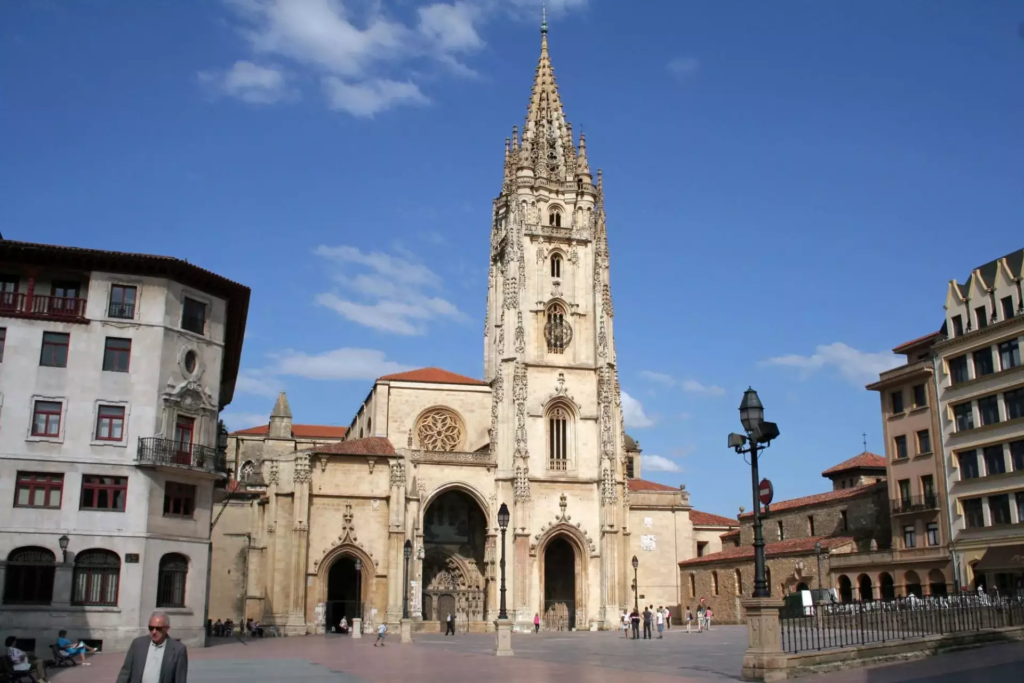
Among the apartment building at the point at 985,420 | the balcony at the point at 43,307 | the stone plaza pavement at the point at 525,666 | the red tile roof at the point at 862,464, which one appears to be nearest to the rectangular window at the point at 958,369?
the apartment building at the point at 985,420

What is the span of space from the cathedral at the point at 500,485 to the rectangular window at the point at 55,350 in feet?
63.1

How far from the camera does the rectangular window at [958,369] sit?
43719 millimetres

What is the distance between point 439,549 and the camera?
5581cm

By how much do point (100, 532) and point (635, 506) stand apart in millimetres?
40303

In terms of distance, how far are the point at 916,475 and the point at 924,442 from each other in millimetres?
1632

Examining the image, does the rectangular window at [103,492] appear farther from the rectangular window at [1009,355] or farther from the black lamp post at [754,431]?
the rectangular window at [1009,355]

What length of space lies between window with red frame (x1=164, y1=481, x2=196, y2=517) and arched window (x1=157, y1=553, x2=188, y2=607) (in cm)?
146

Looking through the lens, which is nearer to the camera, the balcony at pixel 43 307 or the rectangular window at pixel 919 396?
the balcony at pixel 43 307

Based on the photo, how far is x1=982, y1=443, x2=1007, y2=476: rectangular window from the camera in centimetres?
4072

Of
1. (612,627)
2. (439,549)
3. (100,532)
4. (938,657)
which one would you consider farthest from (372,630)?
(938,657)

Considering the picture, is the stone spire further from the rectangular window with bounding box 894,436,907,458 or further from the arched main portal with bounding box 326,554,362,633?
the rectangular window with bounding box 894,436,907,458

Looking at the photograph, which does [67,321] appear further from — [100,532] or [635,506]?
[635,506]

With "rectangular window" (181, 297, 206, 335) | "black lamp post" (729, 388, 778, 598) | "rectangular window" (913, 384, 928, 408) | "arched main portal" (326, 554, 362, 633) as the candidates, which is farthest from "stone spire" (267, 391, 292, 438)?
"black lamp post" (729, 388, 778, 598)

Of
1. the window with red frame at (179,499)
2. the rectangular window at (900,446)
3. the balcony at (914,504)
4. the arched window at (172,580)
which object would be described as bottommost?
the arched window at (172,580)
